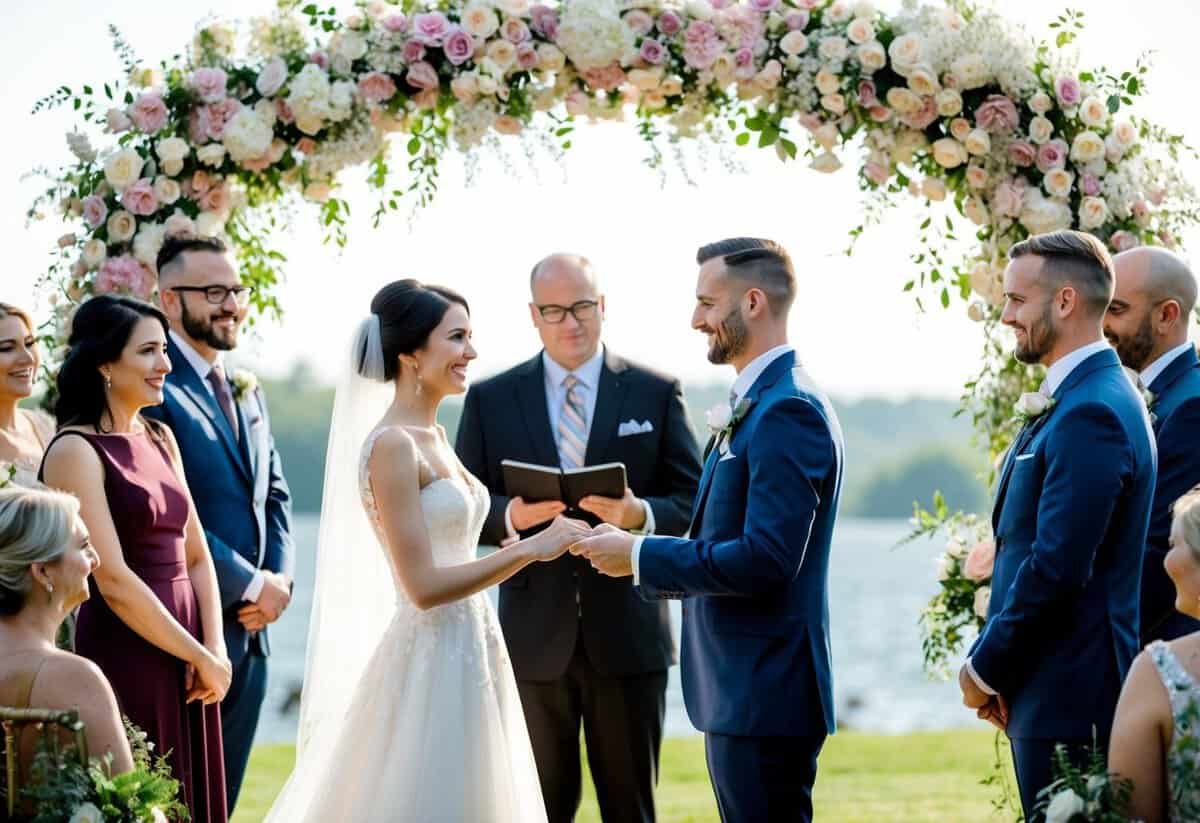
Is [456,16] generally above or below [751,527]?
above

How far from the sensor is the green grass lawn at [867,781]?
902 cm

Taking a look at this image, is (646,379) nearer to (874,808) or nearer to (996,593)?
(996,593)

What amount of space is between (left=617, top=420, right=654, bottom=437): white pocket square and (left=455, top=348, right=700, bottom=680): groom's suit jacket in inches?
0.5

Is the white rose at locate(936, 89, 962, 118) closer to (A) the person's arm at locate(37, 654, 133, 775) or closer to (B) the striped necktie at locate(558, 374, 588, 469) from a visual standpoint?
(B) the striped necktie at locate(558, 374, 588, 469)

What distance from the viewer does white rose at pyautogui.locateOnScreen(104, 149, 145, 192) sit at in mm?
6832

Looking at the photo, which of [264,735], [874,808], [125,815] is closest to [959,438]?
[264,735]

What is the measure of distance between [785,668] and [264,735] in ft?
73.8

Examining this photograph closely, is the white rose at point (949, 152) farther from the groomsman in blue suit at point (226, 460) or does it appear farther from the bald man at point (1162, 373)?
the groomsman in blue suit at point (226, 460)

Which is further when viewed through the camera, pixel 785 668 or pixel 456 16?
pixel 456 16

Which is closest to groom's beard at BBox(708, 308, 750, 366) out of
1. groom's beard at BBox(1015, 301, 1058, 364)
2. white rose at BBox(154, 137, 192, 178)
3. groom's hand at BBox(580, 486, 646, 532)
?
groom's beard at BBox(1015, 301, 1058, 364)

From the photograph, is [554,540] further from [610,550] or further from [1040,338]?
[1040,338]

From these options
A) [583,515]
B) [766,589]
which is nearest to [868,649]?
[583,515]

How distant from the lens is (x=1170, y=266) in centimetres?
584

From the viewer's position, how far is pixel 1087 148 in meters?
6.63
